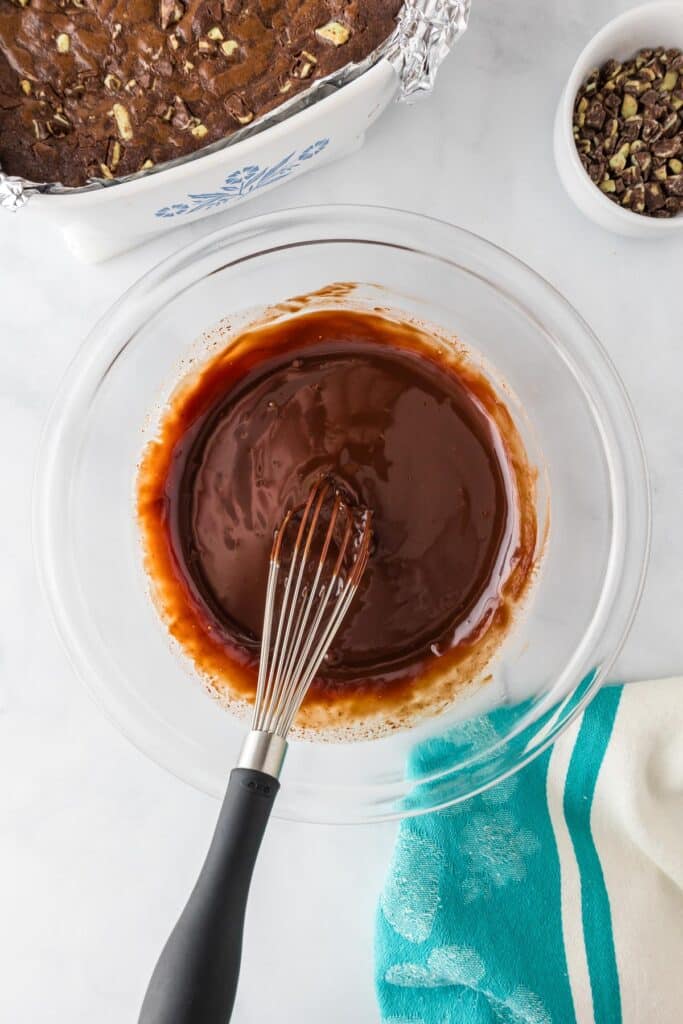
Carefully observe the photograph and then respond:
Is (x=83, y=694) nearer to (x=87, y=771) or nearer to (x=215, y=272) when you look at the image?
(x=87, y=771)

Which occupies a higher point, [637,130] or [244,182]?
[637,130]

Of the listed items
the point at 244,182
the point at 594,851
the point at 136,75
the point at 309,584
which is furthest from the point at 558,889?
the point at 136,75

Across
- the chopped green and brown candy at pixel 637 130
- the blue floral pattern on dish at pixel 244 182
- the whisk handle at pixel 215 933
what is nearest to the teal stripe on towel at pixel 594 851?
the whisk handle at pixel 215 933

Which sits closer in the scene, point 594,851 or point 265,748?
point 265,748

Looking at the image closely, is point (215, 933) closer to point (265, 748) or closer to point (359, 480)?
point (265, 748)

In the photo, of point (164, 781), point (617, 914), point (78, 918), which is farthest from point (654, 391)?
point (78, 918)

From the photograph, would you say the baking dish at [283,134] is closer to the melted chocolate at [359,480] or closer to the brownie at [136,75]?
the brownie at [136,75]

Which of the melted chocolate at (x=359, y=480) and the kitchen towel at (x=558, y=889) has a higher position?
the melted chocolate at (x=359, y=480)
